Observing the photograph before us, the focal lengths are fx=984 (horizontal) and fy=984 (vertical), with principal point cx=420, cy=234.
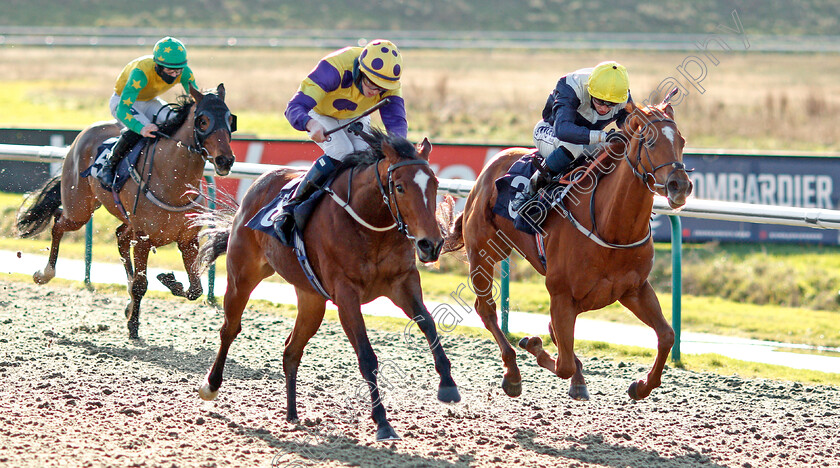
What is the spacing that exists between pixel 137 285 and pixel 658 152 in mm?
4336

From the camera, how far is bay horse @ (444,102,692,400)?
480cm

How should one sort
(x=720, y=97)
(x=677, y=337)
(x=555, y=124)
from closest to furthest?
1. (x=555, y=124)
2. (x=677, y=337)
3. (x=720, y=97)

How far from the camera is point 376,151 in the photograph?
4922 mm

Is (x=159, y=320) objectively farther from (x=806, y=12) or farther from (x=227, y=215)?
(x=806, y=12)

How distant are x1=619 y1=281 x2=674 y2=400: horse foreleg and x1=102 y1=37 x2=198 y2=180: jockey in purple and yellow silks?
154 inches

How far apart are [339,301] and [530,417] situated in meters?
1.40

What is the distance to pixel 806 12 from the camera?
37.4m

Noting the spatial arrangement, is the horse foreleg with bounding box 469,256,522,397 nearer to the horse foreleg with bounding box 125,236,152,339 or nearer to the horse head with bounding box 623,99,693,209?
the horse head with bounding box 623,99,693,209

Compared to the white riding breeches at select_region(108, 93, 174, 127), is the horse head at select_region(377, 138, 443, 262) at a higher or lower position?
lower

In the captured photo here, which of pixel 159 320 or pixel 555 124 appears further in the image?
pixel 159 320

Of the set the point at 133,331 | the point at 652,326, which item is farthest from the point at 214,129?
the point at 652,326

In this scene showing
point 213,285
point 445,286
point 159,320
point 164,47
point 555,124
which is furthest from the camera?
point 445,286

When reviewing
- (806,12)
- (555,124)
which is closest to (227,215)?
(555,124)

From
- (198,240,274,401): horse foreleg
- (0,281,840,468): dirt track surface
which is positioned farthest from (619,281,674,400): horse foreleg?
(198,240,274,401): horse foreleg
